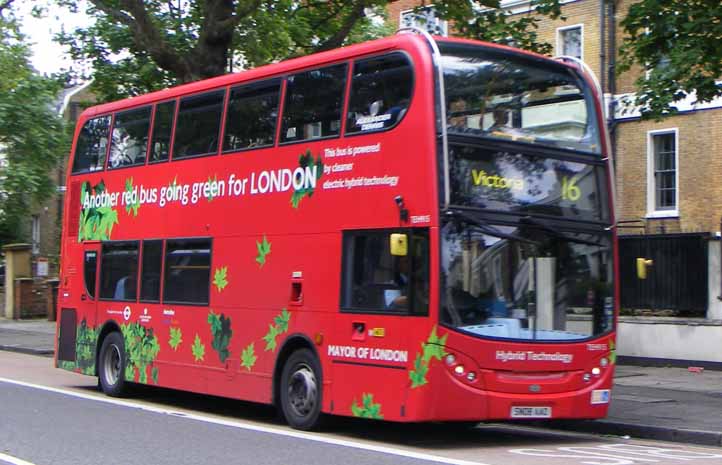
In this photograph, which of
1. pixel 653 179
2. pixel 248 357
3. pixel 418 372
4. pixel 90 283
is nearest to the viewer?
pixel 418 372

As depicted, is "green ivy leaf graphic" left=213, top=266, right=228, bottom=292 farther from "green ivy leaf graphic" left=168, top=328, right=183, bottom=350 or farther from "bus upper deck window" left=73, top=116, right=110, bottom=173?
"bus upper deck window" left=73, top=116, right=110, bottom=173

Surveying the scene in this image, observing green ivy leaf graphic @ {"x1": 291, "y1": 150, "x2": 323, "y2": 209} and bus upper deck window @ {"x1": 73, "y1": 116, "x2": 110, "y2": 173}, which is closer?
green ivy leaf graphic @ {"x1": 291, "y1": 150, "x2": 323, "y2": 209}

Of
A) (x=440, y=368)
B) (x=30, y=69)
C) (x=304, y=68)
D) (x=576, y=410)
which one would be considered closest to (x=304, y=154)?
(x=304, y=68)

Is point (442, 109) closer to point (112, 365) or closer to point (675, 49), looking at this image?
point (675, 49)

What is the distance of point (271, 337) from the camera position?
13289mm

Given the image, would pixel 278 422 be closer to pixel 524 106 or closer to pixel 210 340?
pixel 210 340

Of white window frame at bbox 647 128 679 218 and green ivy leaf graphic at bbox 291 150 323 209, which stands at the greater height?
white window frame at bbox 647 128 679 218

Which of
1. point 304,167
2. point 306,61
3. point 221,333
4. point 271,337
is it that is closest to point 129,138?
point 221,333

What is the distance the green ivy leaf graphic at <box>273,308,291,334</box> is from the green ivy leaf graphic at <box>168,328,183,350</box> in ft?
8.03

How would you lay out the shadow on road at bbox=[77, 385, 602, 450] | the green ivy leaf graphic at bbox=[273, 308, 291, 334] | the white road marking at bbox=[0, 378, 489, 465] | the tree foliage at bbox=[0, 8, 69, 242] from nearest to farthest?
1. the white road marking at bbox=[0, 378, 489, 465]
2. the shadow on road at bbox=[77, 385, 602, 450]
3. the green ivy leaf graphic at bbox=[273, 308, 291, 334]
4. the tree foliage at bbox=[0, 8, 69, 242]

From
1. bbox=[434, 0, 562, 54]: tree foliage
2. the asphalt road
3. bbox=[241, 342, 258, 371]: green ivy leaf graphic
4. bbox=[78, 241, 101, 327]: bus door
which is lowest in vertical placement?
the asphalt road

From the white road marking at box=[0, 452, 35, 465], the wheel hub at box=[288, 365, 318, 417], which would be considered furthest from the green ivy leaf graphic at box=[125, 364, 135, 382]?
the white road marking at box=[0, 452, 35, 465]

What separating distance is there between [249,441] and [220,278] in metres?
3.33

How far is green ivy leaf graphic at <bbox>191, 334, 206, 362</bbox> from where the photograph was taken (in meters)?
14.7
